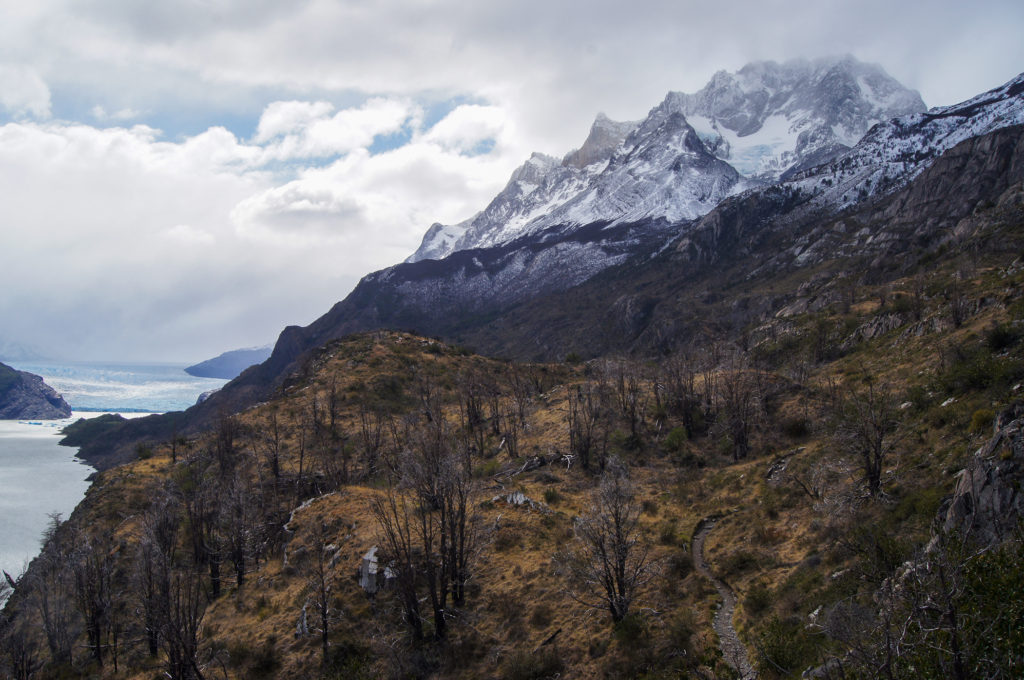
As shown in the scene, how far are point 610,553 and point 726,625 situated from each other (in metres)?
5.05

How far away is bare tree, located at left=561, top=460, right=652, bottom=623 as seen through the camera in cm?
2117

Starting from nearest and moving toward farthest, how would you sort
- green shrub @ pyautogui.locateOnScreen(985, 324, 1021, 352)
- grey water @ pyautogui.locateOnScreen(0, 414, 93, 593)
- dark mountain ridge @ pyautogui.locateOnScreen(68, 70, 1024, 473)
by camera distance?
green shrub @ pyautogui.locateOnScreen(985, 324, 1021, 352) → grey water @ pyautogui.locateOnScreen(0, 414, 93, 593) → dark mountain ridge @ pyautogui.locateOnScreen(68, 70, 1024, 473)

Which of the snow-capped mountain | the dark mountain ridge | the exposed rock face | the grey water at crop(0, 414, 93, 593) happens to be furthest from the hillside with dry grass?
the snow-capped mountain

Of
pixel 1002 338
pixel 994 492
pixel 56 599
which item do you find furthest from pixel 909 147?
pixel 56 599

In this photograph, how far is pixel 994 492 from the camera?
13.2 metres

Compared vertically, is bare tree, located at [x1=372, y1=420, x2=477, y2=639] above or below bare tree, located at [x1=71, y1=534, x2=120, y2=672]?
above

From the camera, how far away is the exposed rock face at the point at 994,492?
12.7m

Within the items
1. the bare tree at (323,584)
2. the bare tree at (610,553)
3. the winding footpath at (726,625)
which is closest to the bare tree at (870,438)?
the winding footpath at (726,625)

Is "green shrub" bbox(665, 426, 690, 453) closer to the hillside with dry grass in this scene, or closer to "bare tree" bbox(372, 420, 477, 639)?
the hillside with dry grass

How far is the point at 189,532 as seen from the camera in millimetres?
41000

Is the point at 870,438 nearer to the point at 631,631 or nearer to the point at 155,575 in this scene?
the point at 631,631

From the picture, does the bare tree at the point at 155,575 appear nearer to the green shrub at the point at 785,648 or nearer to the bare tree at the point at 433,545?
the bare tree at the point at 433,545

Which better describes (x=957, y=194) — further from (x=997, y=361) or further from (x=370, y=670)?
(x=370, y=670)

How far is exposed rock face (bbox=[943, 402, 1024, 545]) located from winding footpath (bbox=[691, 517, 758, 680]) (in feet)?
25.3
